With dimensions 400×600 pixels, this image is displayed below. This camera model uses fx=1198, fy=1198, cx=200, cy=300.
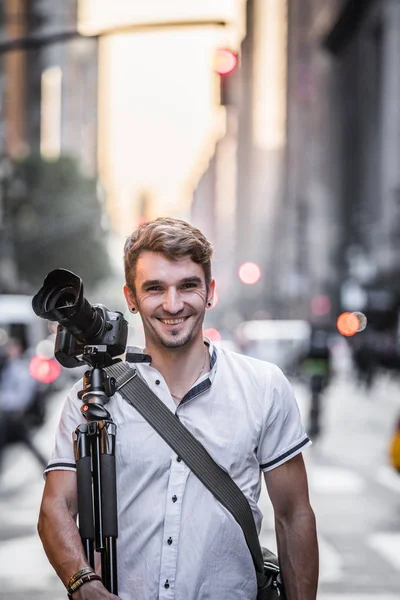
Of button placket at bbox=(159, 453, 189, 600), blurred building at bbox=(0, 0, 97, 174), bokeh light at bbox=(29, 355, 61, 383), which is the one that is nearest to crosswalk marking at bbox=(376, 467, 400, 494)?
blurred building at bbox=(0, 0, 97, 174)

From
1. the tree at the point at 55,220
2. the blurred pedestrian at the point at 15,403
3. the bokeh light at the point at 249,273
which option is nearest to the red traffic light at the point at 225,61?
the blurred pedestrian at the point at 15,403

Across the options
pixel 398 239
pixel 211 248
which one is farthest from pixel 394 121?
pixel 211 248

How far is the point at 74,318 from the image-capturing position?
3311 millimetres

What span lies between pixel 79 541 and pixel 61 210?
61764mm

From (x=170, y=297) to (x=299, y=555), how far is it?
0.86m

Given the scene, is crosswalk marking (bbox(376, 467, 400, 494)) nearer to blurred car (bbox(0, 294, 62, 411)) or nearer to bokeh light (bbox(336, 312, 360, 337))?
blurred car (bbox(0, 294, 62, 411))

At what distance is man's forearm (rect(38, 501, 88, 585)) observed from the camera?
10.8ft

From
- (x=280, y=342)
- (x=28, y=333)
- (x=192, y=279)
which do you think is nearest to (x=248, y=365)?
(x=192, y=279)

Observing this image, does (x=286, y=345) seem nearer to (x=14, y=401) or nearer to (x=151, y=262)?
(x=14, y=401)

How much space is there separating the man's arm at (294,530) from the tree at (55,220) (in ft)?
192

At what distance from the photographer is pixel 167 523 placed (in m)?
3.33

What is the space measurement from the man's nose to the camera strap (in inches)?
8.7

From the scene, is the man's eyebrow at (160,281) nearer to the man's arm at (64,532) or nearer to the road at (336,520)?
the man's arm at (64,532)

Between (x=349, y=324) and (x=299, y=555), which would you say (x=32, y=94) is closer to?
(x=349, y=324)
